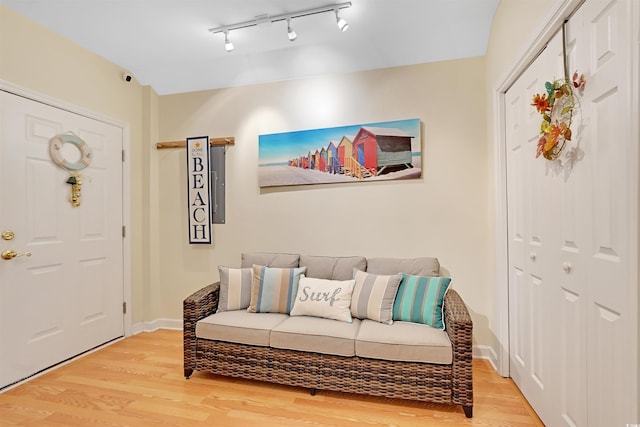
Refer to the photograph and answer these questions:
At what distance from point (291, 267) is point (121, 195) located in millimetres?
1874

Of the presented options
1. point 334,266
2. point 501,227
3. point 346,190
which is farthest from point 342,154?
point 501,227

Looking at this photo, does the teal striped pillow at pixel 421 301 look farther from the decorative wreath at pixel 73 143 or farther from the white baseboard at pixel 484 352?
the decorative wreath at pixel 73 143

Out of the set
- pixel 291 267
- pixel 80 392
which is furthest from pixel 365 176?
pixel 80 392

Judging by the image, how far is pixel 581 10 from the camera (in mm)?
1411

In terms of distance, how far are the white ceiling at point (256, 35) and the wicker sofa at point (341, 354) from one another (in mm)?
1811

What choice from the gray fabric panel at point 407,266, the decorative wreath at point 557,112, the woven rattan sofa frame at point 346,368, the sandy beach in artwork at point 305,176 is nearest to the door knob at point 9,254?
the woven rattan sofa frame at point 346,368

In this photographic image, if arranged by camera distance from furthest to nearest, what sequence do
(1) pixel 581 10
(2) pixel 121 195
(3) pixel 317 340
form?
(2) pixel 121 195 → (3) pixel 317 340 → (1) pixel 581 10

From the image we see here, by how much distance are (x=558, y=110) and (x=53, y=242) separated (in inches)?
138

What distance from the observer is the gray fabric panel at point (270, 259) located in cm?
279

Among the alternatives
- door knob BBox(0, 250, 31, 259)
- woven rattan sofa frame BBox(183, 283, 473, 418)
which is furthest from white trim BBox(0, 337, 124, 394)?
woven rattan sofa frame BBox(183, 283, 473, 418)

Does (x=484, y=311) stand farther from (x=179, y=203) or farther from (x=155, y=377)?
(x=179, y=203)

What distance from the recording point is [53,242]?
2.56 metres

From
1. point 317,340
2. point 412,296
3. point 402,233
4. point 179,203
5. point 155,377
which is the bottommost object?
point 155,377

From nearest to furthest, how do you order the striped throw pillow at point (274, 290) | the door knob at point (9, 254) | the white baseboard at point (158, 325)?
the door knob at point (9, 254) → the striped throw pillow at point (274, 290) → the white baseboard at point (158, 325)
